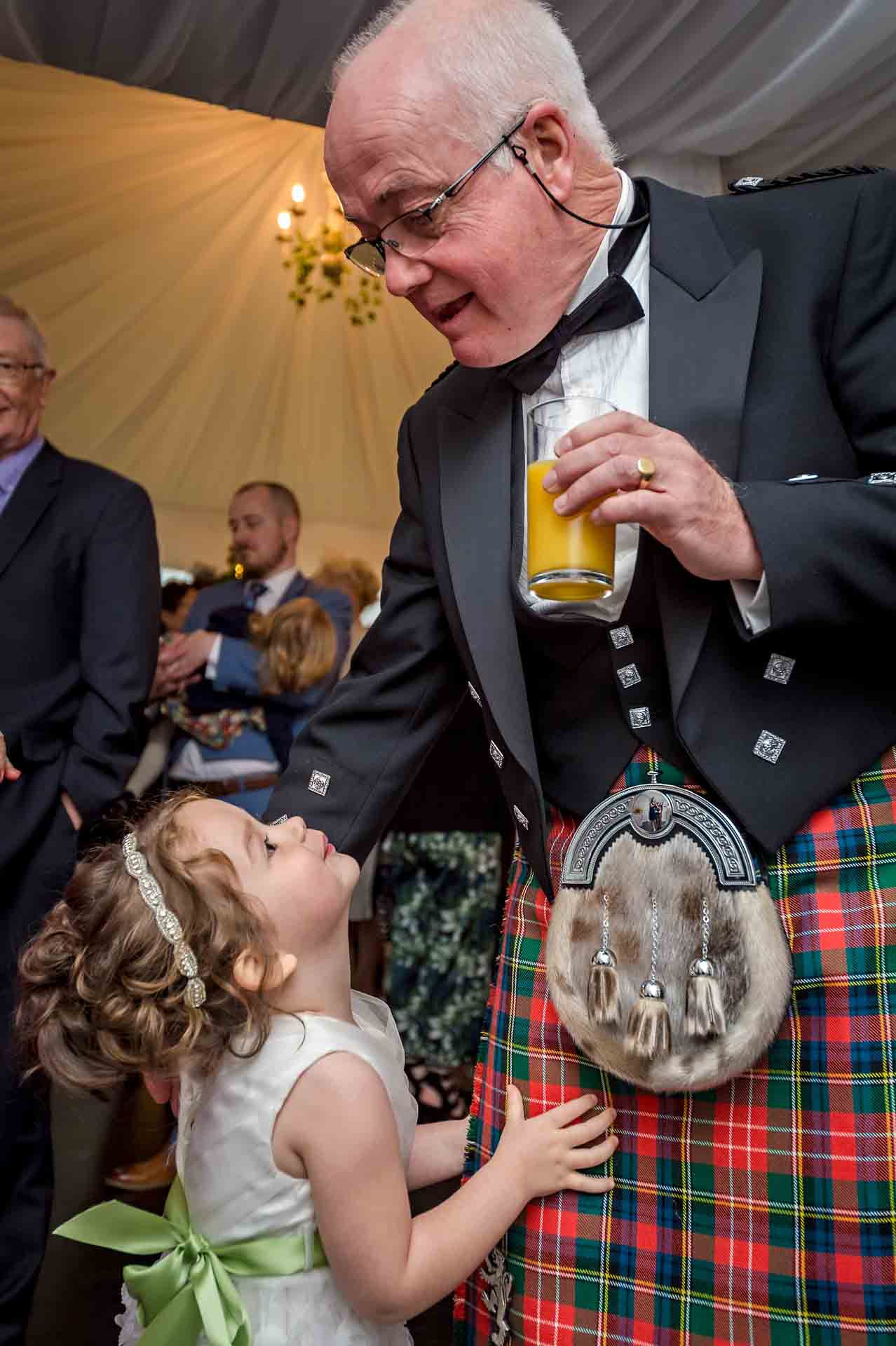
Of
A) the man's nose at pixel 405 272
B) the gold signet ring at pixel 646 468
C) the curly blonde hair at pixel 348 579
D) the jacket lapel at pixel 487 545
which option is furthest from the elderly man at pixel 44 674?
the curly blonde hair at pixel 348 579

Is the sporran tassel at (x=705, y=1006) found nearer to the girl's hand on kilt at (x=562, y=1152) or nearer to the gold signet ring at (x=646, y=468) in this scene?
the girl's hand on kilt at (x=562, y=1152)

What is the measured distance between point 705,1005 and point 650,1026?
0.06 meters

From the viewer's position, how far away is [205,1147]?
1.43 metres

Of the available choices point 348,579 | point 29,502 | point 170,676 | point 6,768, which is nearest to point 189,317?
point 348,579

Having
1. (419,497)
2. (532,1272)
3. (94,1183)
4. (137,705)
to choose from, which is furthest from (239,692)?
(532,1272)

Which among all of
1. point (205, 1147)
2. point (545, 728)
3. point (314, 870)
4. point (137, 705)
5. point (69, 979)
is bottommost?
point (205, 1147)

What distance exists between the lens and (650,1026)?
1173 millimetres

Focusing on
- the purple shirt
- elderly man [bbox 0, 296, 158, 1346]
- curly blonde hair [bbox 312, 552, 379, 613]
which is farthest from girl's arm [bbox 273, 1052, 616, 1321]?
curly blonde hair [bbox 312, 552, 379, 613]

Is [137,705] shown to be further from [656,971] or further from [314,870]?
[656,971]

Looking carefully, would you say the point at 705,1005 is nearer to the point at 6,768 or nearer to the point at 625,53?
the point at 6,768

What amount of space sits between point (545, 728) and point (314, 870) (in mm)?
306

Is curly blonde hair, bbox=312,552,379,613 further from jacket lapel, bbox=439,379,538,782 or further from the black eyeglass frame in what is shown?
jacket lapel, bbox=439,379,538,782

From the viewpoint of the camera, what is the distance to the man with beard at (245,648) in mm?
3725

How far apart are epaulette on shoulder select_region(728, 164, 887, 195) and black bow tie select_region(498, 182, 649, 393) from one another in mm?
111
